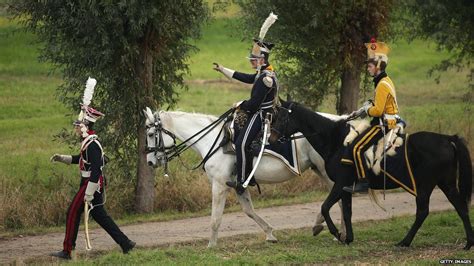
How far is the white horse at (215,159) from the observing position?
571 inches

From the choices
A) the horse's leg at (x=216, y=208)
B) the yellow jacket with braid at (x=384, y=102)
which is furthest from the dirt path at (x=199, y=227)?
the yellow jacket with braid at (x=384, y=102)

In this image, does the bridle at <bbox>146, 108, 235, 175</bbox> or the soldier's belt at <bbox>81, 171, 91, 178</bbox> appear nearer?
the soldier's belt at <bbox>81, 171, 91, 178</bbox>

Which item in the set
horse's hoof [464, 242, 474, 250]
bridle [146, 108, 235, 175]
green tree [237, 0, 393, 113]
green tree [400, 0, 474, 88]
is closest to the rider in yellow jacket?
horse's hoof [464, 242, 474, 250]

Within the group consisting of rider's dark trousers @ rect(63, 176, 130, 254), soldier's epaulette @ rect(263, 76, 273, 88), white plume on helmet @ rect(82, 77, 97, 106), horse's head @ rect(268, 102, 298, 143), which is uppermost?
soldier's epaulette @ rect(263, 76, 273, 88)

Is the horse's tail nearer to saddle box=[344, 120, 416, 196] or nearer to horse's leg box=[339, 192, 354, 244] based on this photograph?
saddle box=[344, 120, 416, 196]

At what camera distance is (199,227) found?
55.4ft

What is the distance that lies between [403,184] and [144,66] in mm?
6534

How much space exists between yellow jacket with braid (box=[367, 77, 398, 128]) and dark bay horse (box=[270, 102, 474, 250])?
1.63 ft

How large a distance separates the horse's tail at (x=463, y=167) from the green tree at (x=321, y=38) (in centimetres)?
693

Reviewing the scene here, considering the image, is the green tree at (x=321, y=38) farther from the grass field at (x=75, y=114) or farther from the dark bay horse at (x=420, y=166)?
the dark bay horse at (x=420, y=166)

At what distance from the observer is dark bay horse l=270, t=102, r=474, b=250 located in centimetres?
1339

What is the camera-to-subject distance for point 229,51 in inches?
1826

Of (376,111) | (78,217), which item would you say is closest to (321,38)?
(376,111)

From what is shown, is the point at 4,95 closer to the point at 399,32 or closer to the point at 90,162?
the point at 399,32
